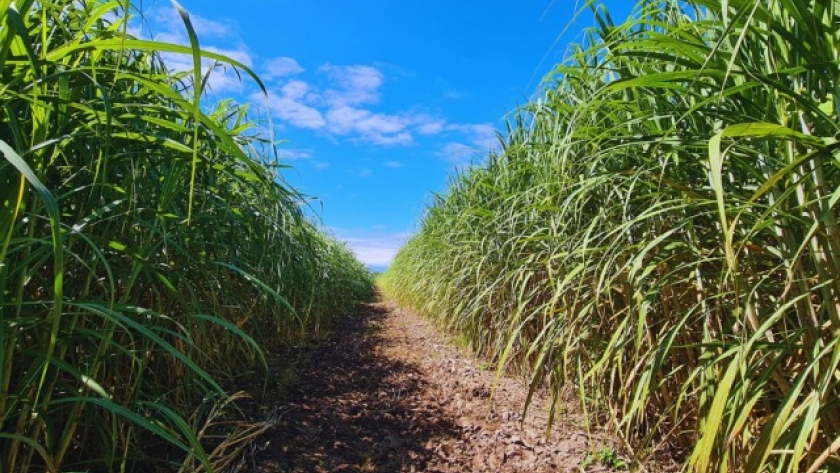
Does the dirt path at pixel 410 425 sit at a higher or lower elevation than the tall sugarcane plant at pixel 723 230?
lower

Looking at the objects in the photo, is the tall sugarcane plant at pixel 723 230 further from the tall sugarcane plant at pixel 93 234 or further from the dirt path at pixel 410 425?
the tall sugarcane plant at pixel 93 234

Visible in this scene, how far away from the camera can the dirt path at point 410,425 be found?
235cm

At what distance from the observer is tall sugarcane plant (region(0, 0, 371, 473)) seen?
103cm

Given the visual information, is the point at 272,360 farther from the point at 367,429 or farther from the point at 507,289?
A: the point at 507,289

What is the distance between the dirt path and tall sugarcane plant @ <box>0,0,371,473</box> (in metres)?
0.63

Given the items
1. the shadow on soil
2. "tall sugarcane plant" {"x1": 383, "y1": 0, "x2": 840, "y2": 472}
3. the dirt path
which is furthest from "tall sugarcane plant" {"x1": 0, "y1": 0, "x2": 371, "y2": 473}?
"tall sugarcane plant" {"x1": 383, "y1": 0, "x2": 840, "y2": 472}

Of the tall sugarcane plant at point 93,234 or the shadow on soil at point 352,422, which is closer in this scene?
the tall sugarcane plant at point 93,234

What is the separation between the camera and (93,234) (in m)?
1.42

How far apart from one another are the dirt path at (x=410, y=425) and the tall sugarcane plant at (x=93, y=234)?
63 cm

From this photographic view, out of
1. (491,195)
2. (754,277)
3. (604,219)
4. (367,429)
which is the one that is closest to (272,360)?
(367,429)

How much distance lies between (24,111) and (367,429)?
2197 millimetres

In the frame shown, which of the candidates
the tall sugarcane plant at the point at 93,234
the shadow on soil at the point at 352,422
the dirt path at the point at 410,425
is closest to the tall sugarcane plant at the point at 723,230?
the dirt path at the point at 410,425

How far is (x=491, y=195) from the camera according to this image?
4051mm

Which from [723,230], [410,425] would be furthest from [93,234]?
[410,425]
